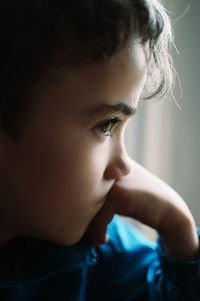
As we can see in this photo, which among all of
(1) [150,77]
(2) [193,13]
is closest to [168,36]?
(1) [150,77]

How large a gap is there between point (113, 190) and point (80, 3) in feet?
0.99

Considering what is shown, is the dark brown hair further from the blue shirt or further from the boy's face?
the blue shirt

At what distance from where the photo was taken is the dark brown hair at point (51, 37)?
0.53m

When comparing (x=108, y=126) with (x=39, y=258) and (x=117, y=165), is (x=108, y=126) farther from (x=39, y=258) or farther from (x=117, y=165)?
(x=39, y=258)

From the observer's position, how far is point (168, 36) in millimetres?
677

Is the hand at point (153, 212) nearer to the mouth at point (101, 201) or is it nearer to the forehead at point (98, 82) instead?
the mouth at point (101, 201)

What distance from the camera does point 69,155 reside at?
23.5 inches

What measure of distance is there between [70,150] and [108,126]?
0.21 ft

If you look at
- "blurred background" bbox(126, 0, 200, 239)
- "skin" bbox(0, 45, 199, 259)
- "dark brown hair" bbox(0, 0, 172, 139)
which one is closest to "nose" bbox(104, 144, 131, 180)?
"skin" bbox(0, 45, 199, 259)

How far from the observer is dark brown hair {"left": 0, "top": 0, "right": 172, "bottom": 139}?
1.73 ft

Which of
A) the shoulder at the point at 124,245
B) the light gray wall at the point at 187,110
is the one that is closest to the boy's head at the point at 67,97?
the shoulder at the point at 124,245

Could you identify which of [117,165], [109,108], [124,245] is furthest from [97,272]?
[109,108]

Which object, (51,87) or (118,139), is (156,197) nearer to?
(118,139)

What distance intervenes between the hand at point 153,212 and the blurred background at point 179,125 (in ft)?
0.84
